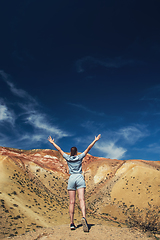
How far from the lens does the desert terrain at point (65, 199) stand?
6.80 m

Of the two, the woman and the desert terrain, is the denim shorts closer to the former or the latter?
the woman

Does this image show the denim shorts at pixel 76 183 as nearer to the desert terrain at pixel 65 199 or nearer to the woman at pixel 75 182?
the woman at pixel 75 182

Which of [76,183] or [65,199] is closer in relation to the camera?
[76,183]

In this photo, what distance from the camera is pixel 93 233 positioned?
4.89 m

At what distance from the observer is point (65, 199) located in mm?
33125

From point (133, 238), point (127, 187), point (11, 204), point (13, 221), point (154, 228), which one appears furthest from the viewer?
point (127, 187)

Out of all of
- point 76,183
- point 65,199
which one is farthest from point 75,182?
point 65,199

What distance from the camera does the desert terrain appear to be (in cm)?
680

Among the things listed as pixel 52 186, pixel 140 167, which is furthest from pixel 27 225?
pixel 140 167

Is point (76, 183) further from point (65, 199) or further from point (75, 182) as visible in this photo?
point (65, 199)

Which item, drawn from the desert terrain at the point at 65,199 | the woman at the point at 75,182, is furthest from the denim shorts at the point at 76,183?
the desert terrain at the point at 65,199

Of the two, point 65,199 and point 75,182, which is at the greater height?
point 75,182

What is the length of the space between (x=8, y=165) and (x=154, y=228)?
33.3 meters

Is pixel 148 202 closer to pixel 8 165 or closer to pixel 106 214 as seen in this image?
pixel 106 214
